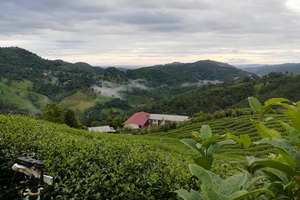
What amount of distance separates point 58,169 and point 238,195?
2740 millimetres

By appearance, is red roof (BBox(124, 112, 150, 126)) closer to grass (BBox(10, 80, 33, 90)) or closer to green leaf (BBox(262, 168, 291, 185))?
green leaf (BBox(262, 168, 291, 185))

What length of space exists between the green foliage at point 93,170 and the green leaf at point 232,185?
1.61 metres

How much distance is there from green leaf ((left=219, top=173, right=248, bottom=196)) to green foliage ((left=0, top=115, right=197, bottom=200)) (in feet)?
5.27

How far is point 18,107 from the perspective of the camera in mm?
75500

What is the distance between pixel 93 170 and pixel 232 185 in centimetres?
241

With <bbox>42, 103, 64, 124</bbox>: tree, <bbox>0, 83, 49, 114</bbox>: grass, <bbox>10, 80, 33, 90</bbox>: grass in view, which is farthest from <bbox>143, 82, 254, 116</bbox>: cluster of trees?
<bbox>10, 80, 33, 90</bbox>: grass

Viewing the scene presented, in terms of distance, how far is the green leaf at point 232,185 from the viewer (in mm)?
714

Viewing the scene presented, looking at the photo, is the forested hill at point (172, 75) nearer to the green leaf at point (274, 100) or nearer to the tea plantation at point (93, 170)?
the tea plantation at point (93, 170)

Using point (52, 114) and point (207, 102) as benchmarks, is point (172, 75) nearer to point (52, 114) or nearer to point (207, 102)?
point (207, 102)

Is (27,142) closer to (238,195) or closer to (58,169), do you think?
(58,169)

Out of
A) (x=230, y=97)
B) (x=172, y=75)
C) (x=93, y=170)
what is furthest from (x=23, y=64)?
(x=93, y=170)

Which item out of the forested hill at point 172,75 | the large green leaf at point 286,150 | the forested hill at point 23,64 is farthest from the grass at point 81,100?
the large green leaf at point 286,150

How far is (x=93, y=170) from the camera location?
293cm

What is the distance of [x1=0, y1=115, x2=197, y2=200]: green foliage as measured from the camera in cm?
264
